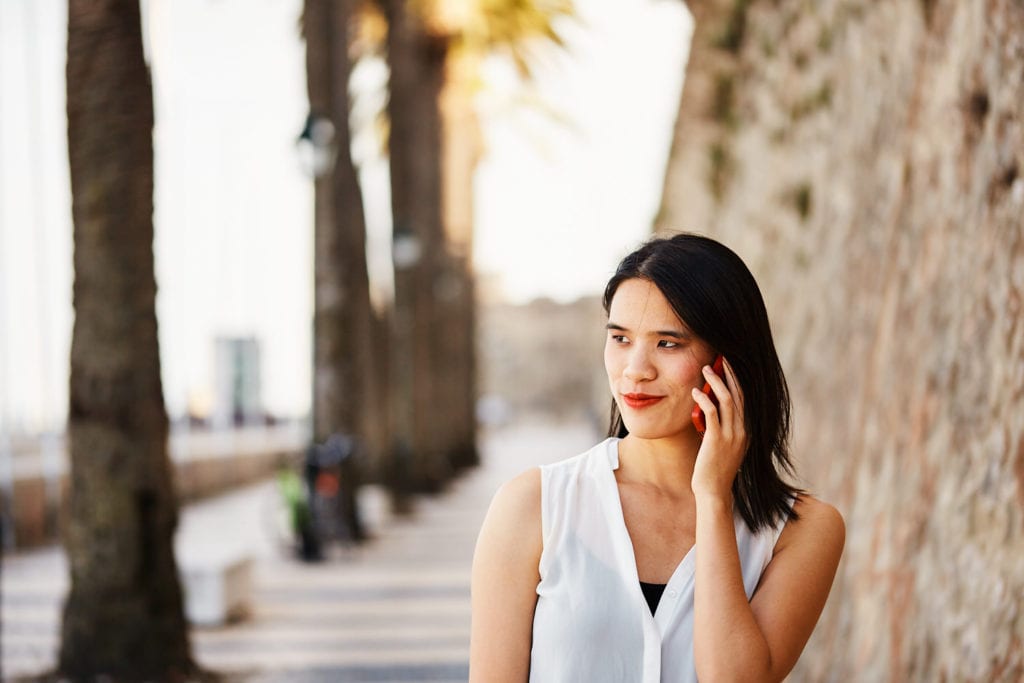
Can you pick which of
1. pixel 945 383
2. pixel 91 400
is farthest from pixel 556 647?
pixel 91 400

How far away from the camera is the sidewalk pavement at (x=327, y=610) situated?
26.5 feet

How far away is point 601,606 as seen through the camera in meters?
2.22

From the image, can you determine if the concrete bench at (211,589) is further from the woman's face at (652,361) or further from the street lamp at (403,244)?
the street lamp at (403,244)

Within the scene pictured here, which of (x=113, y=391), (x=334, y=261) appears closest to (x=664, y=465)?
(x=113, y=391)

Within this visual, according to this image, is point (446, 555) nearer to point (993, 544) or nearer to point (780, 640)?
point (993, 544)

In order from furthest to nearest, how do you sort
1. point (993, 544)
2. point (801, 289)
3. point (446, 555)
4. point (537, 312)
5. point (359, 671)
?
point (537, 312) → point (446, 555) → point (801, 289) → point (359, 671) → point (993, 544)

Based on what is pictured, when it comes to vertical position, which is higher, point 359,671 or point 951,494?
point 951,494

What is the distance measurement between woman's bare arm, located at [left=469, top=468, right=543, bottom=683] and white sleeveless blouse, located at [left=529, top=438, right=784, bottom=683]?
24mm

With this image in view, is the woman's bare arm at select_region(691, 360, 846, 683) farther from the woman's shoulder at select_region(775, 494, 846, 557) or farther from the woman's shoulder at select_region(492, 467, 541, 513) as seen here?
the woman's shoulder at select_region(492, 467, 541, 513)

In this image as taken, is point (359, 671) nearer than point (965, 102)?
No

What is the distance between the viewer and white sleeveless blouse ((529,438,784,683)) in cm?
221

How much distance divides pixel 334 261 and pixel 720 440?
13.3 meters

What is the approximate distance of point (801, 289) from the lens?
899cm

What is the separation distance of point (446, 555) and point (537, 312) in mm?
89783
